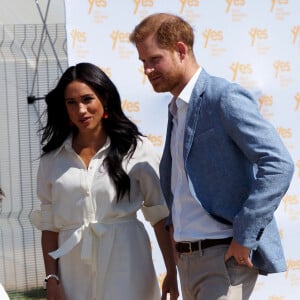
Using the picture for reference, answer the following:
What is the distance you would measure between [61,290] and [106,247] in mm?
258

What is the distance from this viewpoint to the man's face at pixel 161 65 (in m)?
2.57

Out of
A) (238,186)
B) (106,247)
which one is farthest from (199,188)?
(106,247)

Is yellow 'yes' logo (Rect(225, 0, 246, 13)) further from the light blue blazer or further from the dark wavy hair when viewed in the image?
the light blue blazer

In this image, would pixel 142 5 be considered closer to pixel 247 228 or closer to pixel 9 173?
pixel 9 173

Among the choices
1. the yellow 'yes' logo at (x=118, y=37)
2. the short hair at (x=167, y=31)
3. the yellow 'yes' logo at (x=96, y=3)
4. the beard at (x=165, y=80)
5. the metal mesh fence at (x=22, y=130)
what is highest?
the short hair at (x=167, y=31)

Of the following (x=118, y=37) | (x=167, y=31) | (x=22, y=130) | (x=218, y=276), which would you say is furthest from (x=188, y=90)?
(x=22, y=130)

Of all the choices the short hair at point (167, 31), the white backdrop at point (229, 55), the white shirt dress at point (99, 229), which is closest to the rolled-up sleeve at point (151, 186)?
the white shirt dress at point (99, 229)

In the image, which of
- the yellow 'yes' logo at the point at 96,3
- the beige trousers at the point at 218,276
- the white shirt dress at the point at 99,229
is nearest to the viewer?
the beige trousers at the point at 218,276

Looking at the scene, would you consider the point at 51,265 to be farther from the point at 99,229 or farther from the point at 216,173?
the point at 216,173

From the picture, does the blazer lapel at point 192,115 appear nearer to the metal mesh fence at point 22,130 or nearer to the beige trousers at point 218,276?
the beige trousers at point 218,276

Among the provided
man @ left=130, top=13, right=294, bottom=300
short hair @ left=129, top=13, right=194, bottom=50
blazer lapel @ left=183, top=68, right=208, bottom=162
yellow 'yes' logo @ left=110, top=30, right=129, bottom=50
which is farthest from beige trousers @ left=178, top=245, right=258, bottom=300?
yellow 'yes' logo @ left=110, top=30, right=129, bottom=50

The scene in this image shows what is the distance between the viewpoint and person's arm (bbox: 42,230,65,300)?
3.01 m

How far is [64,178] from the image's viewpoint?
3033mm

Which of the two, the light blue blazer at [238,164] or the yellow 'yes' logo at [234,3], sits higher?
the yellow 'yes' logo at [234,3]
